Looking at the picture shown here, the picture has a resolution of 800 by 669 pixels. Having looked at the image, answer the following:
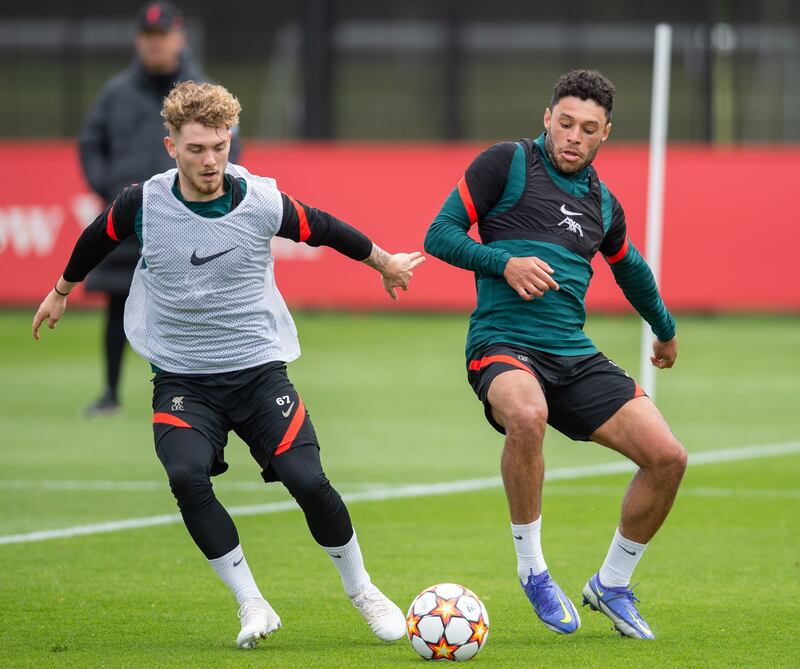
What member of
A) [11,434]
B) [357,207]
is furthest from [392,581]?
[357,207]

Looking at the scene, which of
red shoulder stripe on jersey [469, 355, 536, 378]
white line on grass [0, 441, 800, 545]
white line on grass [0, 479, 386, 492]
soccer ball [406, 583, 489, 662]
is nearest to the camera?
soccer ball [406, 583, 489, 662]

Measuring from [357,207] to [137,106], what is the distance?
637cm

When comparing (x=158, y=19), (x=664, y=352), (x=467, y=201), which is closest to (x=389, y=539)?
(x=664, y=352)

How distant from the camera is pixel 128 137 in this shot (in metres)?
11.9

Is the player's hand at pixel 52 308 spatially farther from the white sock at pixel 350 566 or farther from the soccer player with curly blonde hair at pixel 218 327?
the white sock at pixel 350 566

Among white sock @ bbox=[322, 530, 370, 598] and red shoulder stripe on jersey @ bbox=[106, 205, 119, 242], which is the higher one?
red shoulder stripe on jersey @ bbox=[106, 205, 119, 242]

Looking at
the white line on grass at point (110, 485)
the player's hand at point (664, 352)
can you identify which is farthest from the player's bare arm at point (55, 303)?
the white line on grass at point (110, 485)

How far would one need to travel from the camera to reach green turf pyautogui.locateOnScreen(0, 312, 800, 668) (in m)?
5.81

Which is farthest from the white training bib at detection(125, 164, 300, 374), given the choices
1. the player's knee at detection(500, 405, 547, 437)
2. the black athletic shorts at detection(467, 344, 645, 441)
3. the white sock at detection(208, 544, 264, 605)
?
the player's knee at detection(500, 405, 547, 437)

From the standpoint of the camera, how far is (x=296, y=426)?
594 cm

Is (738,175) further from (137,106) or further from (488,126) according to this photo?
(137,106)

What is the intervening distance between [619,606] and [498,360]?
1.06m

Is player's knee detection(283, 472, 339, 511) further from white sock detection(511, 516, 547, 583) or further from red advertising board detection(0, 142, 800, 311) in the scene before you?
red advertising board detection(0, 142, 800, 311)

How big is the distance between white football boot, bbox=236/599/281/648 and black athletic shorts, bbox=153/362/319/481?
1.60ft
